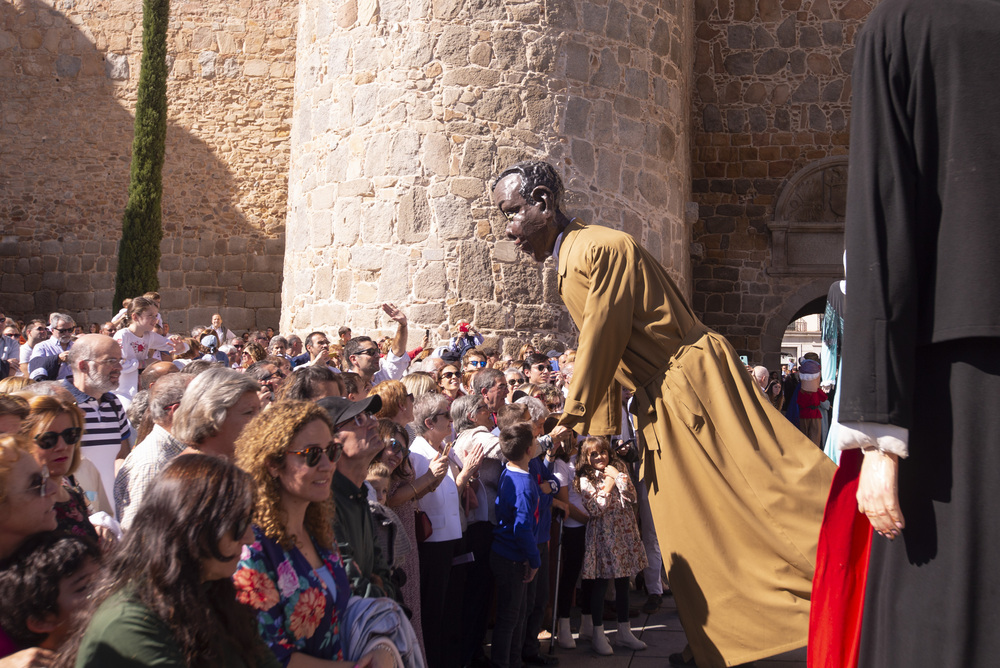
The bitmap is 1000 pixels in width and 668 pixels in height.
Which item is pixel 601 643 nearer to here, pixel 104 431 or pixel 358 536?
pixel 358 536

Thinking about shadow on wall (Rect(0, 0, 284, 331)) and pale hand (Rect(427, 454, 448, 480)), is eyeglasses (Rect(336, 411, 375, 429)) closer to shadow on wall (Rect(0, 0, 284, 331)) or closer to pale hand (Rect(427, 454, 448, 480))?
pale hand (Rect(427, 454, 448, 480))

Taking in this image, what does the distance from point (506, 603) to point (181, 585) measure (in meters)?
2.71

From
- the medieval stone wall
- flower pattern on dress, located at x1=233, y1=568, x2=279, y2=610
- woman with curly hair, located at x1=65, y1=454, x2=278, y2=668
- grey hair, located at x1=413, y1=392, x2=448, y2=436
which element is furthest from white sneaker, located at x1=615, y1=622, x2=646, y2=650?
the medieval stone wall

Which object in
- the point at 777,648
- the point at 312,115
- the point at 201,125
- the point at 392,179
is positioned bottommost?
the point at 777,648

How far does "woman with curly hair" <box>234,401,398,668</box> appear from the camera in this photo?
244 centimetres

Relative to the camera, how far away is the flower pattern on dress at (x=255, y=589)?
94.5 inches

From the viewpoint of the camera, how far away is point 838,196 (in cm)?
1572

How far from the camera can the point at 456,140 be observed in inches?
399

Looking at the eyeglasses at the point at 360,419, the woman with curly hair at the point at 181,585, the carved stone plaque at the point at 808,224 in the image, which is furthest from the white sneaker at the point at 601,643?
the carved stone plaque at the point at 808,224

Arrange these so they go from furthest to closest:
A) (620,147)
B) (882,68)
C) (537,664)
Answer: (620,147)
(537,664)
(882,68)

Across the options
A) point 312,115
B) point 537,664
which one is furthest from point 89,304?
point 537,664

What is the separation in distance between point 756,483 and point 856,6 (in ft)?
44.6

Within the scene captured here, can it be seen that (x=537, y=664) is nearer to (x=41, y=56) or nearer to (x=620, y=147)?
(x=620, y=147)

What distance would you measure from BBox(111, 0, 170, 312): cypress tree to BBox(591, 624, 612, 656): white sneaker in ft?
45.3
